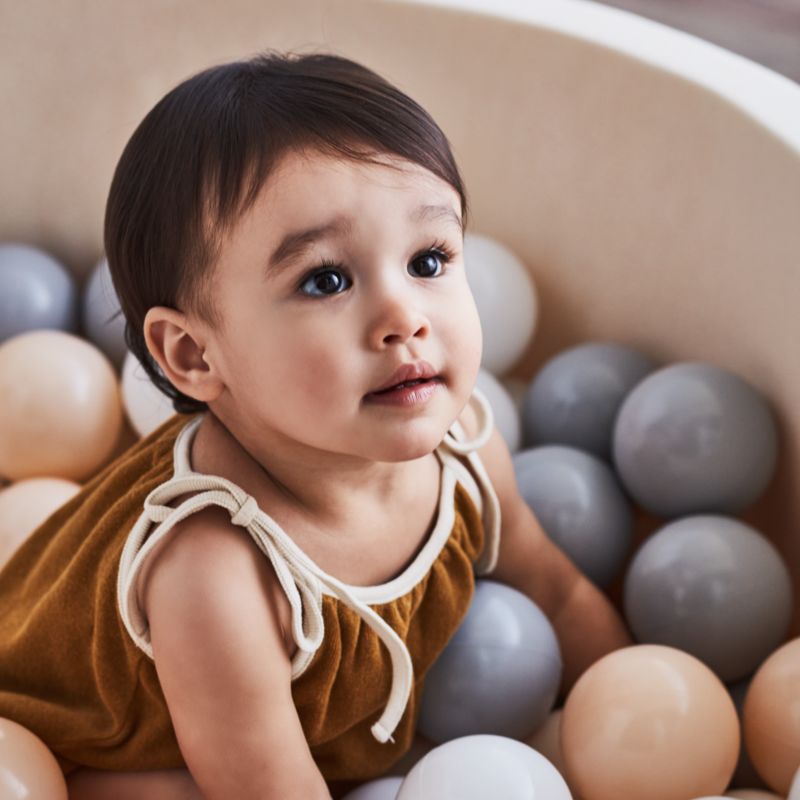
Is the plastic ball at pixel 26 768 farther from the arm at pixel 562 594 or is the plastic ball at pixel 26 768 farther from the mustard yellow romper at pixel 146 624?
the arm at pixel 562 594

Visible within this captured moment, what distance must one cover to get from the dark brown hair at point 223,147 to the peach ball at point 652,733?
370 mm

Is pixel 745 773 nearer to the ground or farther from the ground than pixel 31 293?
nearer to the ground

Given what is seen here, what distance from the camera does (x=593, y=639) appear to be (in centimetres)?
108

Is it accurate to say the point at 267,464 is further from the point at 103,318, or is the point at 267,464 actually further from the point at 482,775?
the point at 103,318

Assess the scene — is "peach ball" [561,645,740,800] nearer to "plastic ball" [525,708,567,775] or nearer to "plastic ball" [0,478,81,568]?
"plastic ball" [525,708,567,775]

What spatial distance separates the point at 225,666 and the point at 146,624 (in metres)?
0.08

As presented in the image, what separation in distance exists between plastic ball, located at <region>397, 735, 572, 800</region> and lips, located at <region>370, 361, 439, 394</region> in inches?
9.4

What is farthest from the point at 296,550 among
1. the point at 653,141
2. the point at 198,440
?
the point at 653,141

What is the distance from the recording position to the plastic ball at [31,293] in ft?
4.30

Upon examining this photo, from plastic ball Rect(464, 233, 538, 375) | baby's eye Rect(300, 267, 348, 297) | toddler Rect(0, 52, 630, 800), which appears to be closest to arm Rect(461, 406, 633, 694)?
toddler Rect(0, 52, 630, 800)

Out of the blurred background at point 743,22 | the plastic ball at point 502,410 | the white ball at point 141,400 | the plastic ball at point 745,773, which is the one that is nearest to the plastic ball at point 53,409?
the white ball at point 141,400

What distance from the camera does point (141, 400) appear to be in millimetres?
1222

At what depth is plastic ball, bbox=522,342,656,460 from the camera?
1.21m

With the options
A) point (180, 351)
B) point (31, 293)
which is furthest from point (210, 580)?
point (31, 293)
